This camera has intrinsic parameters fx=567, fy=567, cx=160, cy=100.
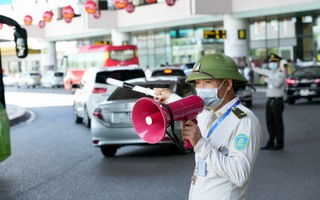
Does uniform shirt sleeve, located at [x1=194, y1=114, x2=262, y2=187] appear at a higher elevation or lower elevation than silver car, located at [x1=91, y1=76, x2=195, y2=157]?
higher

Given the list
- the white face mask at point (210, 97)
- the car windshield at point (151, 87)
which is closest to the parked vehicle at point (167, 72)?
the car windshield at point (151, 87)

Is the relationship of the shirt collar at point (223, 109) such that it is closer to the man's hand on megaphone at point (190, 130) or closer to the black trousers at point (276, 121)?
the man's hand on megaphone at point (190, 130)

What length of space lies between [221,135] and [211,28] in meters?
39.5

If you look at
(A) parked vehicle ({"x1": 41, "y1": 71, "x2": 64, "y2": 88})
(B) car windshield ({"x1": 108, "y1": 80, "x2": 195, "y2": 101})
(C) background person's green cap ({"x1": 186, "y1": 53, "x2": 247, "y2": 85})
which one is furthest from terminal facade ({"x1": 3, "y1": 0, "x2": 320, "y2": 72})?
(C) background person's green cap ({"x1": 186, "y1": 53, "x2": 247, "y2": 85})

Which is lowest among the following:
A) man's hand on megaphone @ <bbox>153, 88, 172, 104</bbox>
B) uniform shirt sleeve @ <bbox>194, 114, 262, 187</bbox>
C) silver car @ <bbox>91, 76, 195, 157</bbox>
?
silver car @ <bbox>91, 76, 195, 157</bbox>

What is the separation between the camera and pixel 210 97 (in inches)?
115

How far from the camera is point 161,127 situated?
2.65m

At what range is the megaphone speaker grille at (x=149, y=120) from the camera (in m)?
2.65

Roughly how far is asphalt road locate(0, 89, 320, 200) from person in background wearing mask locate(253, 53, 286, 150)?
0.33 m

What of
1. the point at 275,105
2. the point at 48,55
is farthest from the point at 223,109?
the point at 48,55

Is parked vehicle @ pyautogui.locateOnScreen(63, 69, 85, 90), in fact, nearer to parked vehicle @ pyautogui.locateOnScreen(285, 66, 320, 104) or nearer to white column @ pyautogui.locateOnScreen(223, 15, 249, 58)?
white column @ pyautogui.locateOnScreen(223, 15, 249, 58)

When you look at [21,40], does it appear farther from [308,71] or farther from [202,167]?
[308,71]

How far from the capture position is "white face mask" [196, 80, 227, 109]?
9.57ft

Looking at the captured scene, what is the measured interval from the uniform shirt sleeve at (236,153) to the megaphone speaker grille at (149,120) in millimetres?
199
